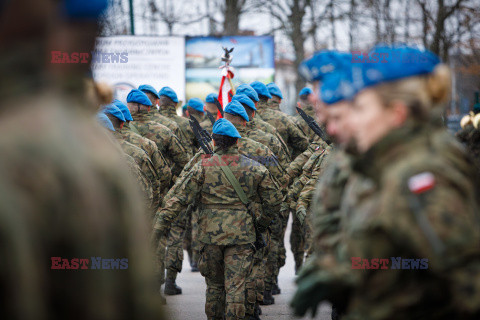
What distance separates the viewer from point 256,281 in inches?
320

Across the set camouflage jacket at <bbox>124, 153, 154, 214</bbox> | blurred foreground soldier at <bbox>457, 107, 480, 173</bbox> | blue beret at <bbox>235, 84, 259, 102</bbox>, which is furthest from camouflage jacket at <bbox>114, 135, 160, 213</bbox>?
blurred foreground soldier at <bbox>457, 107, 480, 173</bbox>

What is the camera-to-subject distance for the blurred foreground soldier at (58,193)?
5.44ft

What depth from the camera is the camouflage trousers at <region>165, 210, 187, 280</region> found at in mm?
10016

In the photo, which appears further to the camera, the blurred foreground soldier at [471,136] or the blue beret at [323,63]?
the blurred foreground soldier at [471,136]

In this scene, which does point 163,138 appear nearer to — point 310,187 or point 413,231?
point 310,187

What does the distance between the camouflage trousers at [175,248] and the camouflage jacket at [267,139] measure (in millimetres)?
1435

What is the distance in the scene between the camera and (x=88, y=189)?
1748mm

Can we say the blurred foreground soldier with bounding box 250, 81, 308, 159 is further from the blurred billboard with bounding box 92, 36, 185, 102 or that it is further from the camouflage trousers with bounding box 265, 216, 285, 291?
the blurred billboard with bounding box 92, 36, 185, 102

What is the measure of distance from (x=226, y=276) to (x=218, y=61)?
441 inches

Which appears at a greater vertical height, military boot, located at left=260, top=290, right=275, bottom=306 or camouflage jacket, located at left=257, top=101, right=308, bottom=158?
camouflage jacket, located at left=257, top=101, right=308, bottom=158

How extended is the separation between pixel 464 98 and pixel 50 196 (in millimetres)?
50449

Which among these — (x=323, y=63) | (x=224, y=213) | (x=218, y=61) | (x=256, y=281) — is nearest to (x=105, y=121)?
(x=224, y=213)

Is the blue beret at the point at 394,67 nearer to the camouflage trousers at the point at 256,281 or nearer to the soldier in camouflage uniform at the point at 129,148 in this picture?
the camouflage trousers at the point at 256,281

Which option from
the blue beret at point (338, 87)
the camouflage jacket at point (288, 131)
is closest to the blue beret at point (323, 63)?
the blue beret at point (338, 87)
